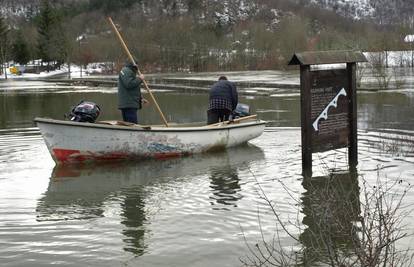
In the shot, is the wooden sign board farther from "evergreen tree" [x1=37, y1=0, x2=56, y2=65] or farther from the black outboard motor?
"evergreen tree" [x1=37, y1=0, x2=56, y2=65]

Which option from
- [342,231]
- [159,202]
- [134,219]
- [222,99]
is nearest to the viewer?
[342,231]

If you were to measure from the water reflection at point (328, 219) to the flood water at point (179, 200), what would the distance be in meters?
0.04

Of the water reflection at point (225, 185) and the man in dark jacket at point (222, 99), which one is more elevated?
the man in dark jacket at point (222, 99)

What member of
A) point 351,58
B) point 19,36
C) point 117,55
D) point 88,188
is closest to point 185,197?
point 88,188

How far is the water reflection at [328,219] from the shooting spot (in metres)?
5.01

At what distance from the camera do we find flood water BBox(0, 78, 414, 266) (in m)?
6.54

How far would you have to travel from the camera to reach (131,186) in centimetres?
1001

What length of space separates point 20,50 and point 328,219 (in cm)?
8800

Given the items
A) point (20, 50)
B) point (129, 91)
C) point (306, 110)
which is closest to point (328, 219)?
point (306, 110)

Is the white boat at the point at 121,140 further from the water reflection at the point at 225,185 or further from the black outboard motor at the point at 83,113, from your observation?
the water reflection at the point at 225,185

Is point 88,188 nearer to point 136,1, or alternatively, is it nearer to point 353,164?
point 353,164

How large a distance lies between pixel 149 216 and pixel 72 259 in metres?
1.79

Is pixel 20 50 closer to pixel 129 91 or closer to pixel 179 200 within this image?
pixel 129 91

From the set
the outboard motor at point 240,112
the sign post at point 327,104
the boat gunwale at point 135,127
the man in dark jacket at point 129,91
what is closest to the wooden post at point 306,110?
the sign post at point 327,104
